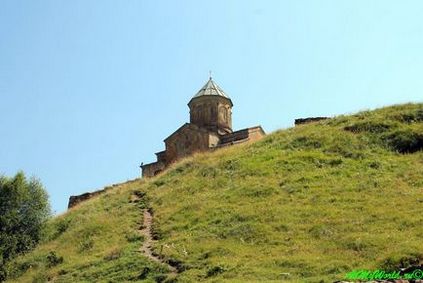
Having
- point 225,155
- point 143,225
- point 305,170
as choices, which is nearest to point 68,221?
point 143,225

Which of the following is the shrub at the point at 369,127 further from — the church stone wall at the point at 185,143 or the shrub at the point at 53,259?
the shrub at the point at 53,259

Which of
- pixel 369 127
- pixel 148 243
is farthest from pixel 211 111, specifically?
pixel 148 243

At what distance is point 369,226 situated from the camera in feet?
62.5

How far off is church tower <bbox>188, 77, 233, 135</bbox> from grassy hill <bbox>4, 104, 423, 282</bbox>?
40.0ft

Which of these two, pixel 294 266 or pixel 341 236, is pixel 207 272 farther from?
pixel 341 236

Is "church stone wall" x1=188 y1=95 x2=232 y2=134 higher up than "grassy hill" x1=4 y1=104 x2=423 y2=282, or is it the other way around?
"church stone wall" x1=188 y1=95 x2=232 y2=134

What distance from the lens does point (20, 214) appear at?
75.7 ft

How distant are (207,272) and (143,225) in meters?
8.14

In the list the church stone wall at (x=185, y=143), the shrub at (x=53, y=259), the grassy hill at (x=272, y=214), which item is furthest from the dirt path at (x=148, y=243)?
the church stone wall at (x=185, y=143)

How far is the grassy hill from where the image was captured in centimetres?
1739

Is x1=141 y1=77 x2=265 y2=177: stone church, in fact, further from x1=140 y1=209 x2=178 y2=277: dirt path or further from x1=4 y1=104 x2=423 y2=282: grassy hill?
x1=140 y1=209 x2=178 y2=277: dirt path

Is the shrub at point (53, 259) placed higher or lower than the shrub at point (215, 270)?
higher

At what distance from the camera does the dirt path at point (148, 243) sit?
18817 mm

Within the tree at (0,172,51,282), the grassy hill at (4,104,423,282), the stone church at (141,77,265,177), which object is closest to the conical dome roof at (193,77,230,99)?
the stone church at (141,77,265,177)
